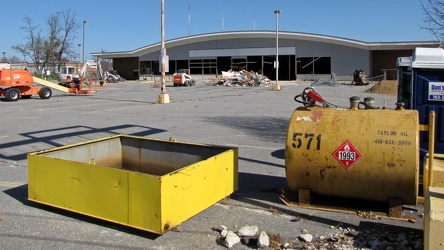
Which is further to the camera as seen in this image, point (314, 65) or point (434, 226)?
point (314, 65)

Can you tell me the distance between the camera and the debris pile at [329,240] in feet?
14.5

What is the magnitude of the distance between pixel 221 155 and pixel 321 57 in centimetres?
5175

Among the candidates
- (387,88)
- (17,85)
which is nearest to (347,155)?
(17,85)

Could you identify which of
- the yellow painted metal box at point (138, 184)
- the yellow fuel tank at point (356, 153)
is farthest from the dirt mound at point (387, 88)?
the yellow painted metal box at point (138, 184)

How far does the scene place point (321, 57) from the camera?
180 ft

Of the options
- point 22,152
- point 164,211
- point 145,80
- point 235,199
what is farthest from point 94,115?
point 145,80

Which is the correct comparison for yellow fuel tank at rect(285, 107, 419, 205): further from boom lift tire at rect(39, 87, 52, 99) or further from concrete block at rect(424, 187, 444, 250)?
boom lift tire at rect(39, 87, 52, 99)

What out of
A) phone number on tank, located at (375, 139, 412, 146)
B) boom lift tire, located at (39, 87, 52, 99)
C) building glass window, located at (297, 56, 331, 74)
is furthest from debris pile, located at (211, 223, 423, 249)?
building glass window, located at (297, 56, 331, 74)

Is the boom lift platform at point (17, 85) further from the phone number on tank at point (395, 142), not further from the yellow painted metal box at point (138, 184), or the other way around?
the phone number on tank at point (395, 142)

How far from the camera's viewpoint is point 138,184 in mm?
4629

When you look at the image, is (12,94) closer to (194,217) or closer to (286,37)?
(194,217)

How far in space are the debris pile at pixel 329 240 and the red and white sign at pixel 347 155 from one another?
0.80 m

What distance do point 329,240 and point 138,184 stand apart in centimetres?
210

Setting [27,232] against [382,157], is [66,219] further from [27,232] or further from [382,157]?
[382,157]
